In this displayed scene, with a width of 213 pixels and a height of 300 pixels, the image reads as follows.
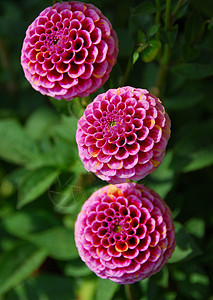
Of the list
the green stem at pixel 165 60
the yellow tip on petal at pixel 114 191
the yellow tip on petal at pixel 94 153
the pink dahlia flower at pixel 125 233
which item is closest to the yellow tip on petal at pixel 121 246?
the pink dahlia flower at pixel 125 233

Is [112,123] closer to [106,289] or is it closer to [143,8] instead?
[143,8]

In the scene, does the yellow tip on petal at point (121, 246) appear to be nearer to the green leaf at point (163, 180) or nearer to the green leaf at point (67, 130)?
the green leaf at point (163, 180)

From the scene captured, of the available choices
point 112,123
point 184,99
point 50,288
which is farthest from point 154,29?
point 50,288

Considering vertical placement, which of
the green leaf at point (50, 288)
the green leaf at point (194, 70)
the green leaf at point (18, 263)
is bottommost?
the green leaf at point (50, 288)

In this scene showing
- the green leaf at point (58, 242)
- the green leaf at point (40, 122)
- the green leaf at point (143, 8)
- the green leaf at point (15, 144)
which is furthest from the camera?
the green leaf at point (40, 122)

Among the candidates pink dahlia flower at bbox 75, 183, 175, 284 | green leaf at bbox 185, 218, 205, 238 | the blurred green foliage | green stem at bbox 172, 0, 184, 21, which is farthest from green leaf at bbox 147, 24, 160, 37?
green leaf at bbox 185, 218, 205, 238

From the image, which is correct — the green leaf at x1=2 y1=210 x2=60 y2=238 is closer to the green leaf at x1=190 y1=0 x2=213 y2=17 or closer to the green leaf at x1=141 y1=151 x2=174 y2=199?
the green leaf at x1=141 y1=151 x2=174 y2=199

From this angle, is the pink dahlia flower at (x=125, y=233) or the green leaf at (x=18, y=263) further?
the green leaf at (x=18, y=263)
